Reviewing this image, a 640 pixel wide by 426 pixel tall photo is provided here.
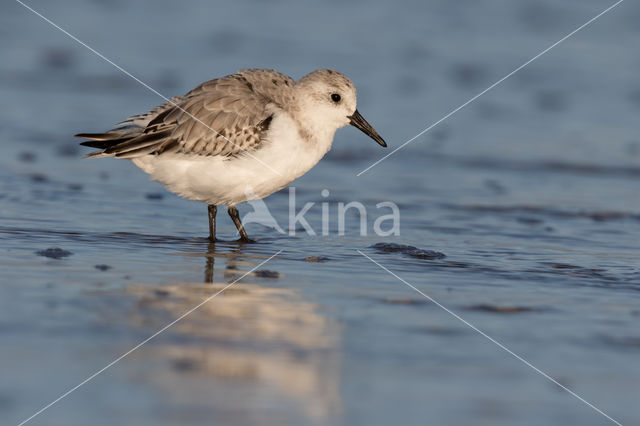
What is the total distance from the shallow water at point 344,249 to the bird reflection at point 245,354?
13 mm

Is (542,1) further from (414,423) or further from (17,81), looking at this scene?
(414,423)

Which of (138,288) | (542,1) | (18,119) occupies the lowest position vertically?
(138,288)

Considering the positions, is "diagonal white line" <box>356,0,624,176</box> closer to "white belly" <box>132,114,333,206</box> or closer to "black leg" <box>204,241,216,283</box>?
"white belly" <box>132,114,333,206</box>

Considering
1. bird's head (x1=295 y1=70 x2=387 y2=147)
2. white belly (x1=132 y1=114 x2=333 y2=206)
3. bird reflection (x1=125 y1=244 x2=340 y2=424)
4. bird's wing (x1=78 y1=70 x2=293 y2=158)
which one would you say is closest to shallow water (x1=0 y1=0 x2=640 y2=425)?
bird reflection (x1=125 y1=244 x2=340 y2=424)

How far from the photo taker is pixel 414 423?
10.4 feet

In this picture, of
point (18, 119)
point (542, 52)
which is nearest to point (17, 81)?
point (18, 119)

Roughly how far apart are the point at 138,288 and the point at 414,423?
196 centimetres

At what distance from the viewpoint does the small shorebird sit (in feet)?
18.5

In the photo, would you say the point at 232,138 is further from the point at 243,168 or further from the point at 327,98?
the point at 327,98

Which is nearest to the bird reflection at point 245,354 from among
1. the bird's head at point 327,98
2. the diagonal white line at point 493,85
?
the bird's head at point 327,98

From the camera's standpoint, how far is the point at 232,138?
223 inches

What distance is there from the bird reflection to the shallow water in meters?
0.01

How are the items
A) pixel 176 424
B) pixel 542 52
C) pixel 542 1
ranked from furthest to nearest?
1. pixel 542 1
2. pixel 542 52
3. pixel 176 424

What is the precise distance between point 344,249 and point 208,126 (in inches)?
45.6
